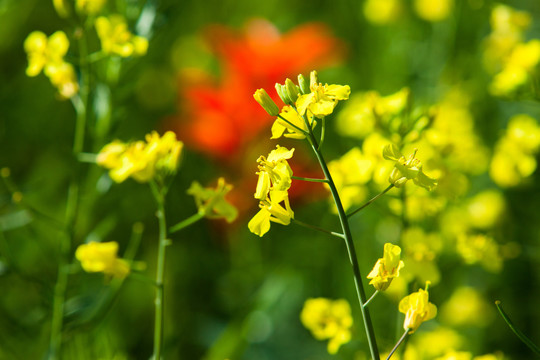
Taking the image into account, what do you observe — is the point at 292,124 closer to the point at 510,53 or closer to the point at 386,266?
the point at 386,266

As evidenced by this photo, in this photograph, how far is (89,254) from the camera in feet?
2.01

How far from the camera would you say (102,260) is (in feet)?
2.01

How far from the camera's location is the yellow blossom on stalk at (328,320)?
1.95ft

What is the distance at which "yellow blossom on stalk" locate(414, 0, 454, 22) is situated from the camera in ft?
4.10

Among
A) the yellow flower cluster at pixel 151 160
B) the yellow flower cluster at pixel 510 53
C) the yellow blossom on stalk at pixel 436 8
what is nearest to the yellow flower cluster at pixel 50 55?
the yellow flower cluster at pixel 151 160

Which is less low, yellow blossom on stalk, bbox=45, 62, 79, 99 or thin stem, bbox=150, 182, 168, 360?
yellow blossom on stalk, bbox=45, 62, 79, 99

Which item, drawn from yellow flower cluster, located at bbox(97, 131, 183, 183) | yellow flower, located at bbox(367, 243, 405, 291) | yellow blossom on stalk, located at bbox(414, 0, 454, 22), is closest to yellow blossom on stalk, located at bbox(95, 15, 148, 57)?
yellow flower cluster, located at bbox(97, 131, 183, 183)

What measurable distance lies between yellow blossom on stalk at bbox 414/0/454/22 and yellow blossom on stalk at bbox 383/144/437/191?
2.72ft

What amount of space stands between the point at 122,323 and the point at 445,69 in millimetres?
758

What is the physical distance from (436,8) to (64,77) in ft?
2.60

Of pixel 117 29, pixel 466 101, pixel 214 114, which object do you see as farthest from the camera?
pixel 214 114

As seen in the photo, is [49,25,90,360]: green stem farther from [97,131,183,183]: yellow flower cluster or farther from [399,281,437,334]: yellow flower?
[399,281,437,334]: yellow flower

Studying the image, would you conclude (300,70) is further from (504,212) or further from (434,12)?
(504,212)

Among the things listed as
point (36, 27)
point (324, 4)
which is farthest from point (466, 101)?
point (36, 27)
